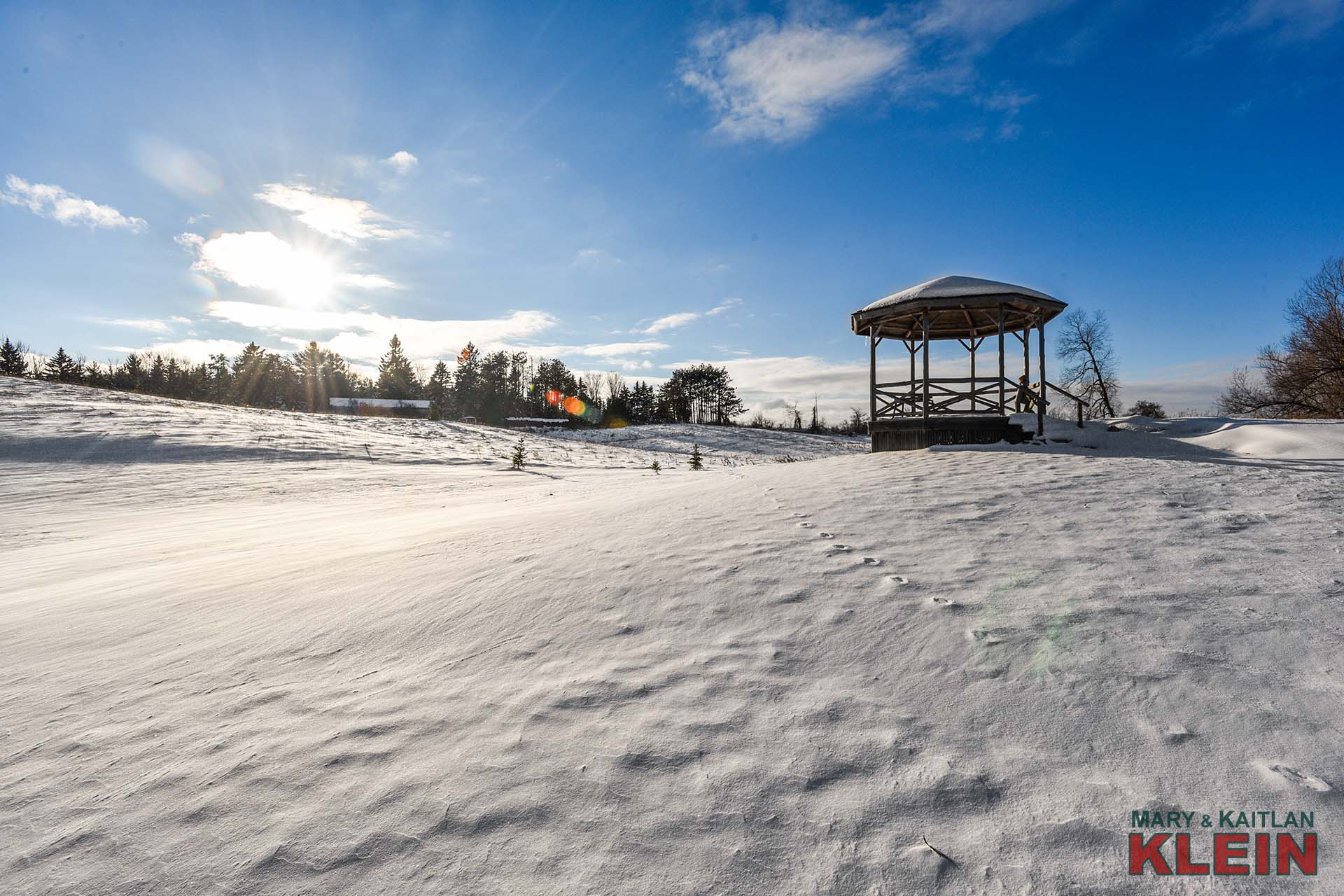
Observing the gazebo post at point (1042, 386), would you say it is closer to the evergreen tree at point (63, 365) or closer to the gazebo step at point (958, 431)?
the gazebo step at point (958, 431)

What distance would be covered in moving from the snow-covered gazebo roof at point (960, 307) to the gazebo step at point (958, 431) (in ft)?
7.69

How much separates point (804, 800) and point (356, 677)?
8.91ft

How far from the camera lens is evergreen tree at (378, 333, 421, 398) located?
230 ft

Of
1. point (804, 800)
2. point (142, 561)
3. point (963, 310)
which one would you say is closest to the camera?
point (804, 800)

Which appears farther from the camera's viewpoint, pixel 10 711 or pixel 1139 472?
pixel 1139 472

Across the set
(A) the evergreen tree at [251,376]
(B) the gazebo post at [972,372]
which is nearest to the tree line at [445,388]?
(A) the evergreen tree at [251,376]

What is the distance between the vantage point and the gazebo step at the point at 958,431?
1211cm

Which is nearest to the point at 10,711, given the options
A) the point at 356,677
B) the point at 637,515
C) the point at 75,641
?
the point at 75,641

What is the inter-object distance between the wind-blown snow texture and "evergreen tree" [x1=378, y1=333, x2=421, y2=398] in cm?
6901

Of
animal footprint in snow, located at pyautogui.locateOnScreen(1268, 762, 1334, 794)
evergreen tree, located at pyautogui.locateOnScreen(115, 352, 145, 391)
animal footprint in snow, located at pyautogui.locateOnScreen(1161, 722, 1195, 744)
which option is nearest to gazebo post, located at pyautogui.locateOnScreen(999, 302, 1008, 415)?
animal footprint in snow, located at pyautogui.locateOnScreen(1161, 722, 1195, 744)

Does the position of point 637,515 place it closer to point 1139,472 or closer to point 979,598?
point 979,598

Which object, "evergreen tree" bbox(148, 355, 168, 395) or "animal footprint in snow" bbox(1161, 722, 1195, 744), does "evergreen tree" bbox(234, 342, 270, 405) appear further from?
"animal footprint in snow" bbox(1161, 722, 1195, 744)

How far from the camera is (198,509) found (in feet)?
37.1

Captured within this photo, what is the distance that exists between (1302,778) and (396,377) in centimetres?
7852
